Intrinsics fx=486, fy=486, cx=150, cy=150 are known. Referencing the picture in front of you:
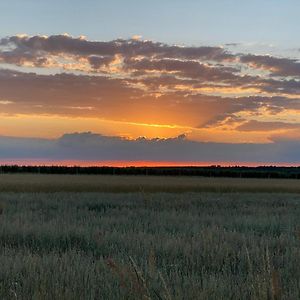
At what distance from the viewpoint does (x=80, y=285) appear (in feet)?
19.6

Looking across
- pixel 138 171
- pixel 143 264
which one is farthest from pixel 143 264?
pixel 138 171

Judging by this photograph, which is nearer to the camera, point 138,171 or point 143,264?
point 143,264

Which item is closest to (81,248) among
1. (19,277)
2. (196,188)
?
(19,277)

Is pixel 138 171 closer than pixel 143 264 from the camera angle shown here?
No

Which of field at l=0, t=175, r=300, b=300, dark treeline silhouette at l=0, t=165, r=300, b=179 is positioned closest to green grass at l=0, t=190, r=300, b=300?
field at l=0, t=175, r=300, b=300

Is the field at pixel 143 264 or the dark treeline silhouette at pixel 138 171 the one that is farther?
the dark treeline silhouette at pixel 138 171

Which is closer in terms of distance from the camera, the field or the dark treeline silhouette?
the field

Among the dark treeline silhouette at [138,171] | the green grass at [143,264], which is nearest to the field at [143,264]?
the green grass at [143,264]

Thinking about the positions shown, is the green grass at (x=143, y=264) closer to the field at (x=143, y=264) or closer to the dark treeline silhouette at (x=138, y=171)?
the field at (x=143, y=264)

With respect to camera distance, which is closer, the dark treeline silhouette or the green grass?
the green grass

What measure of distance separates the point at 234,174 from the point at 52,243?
290 ft

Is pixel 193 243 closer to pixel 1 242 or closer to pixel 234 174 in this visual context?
pixel 1 242

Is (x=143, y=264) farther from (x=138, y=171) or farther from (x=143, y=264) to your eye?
(x=138, y=171)

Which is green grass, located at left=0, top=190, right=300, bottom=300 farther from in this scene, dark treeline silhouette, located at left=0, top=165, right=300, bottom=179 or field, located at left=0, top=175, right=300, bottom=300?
dark treeline silhouette, located at left=0, top=165, right=300, bottom=179
